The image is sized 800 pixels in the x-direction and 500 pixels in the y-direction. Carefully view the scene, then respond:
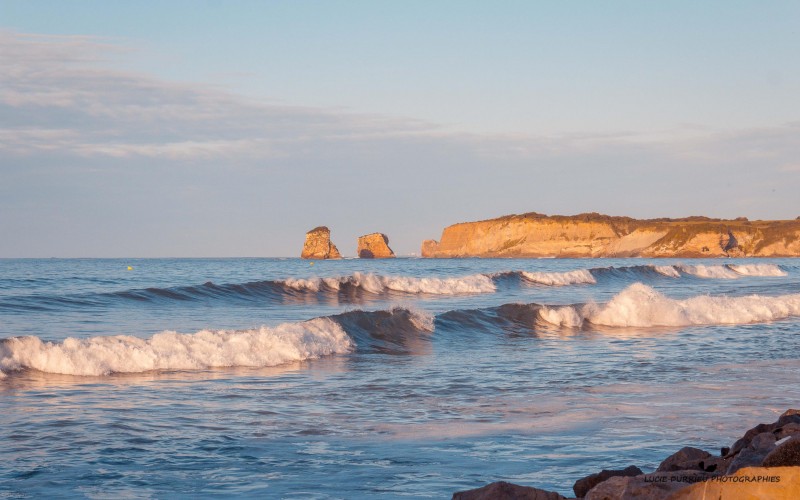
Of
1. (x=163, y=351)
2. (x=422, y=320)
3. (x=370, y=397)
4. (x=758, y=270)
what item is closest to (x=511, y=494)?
(x=370, y=397)

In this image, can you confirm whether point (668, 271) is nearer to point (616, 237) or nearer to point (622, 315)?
point (622, 315)

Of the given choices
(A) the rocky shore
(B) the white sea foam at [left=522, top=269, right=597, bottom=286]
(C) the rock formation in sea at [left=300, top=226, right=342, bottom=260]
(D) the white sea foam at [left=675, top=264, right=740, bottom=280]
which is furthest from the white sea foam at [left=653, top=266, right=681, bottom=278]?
(C) the rock formation in sea at [left=300, top=226, right=342, bottom=260]

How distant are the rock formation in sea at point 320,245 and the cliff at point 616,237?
23135mm

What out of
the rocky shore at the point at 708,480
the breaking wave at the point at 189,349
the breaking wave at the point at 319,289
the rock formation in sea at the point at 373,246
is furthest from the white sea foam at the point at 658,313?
the rock formation in sea at the point at 373,246

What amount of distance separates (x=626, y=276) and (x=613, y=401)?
4294 centimetres

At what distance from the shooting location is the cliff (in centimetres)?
11319

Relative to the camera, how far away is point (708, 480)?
3535 mm

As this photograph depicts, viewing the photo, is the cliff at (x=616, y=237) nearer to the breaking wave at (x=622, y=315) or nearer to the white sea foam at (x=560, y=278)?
the white sea foam at (x=560, y=278)

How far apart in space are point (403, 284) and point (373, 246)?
367ft

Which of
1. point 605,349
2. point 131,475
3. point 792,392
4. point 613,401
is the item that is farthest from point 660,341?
point 131,475

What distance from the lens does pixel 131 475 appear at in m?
6.23

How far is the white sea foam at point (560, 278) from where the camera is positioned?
147 ft

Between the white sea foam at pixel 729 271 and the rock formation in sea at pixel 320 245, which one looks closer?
the white sea foam at pixel 729 271

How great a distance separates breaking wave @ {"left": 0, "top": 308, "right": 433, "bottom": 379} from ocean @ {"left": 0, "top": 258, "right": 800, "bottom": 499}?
38 millimetres
